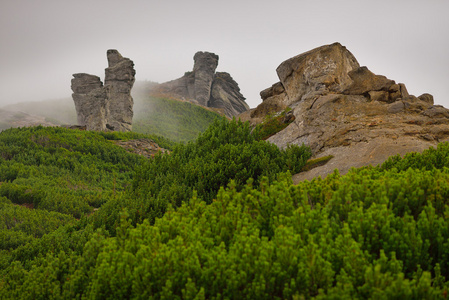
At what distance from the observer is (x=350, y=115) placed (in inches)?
426

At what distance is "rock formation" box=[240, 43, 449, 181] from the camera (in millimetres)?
8852

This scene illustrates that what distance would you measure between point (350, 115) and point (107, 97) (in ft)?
115

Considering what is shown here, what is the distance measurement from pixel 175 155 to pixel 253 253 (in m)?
7.36

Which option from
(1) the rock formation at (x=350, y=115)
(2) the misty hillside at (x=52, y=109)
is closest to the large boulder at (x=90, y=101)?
(2) the misty hillside at (x=52, y=109)

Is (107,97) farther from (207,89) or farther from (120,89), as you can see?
(207,89)

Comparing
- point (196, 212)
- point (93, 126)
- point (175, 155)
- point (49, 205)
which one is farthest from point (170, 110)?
point (196, 212)

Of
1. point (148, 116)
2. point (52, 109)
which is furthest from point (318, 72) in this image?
point (52, 109)

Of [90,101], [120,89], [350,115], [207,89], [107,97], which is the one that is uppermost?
[207,89]

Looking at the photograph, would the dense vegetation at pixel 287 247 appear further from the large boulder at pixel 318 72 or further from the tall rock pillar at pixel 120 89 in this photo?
the tall rock pillar at pixel 120 89

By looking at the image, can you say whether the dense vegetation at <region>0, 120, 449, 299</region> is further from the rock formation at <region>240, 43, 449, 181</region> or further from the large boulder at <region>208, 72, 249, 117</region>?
the large boulder at <region>208, 72, 249, 117</region>

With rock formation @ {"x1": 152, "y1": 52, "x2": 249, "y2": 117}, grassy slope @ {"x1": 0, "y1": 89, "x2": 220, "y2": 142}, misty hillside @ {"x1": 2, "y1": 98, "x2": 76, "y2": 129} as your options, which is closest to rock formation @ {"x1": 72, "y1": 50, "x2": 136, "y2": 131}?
grassy slope @ {"x1": 0, "y1": 89, "x2": 220, "y2": 142}

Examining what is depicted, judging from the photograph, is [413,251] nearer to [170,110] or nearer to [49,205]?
[49,205]

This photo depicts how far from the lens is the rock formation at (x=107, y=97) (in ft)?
128

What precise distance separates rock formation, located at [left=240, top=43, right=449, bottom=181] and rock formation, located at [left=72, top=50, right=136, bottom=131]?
93.5ft
